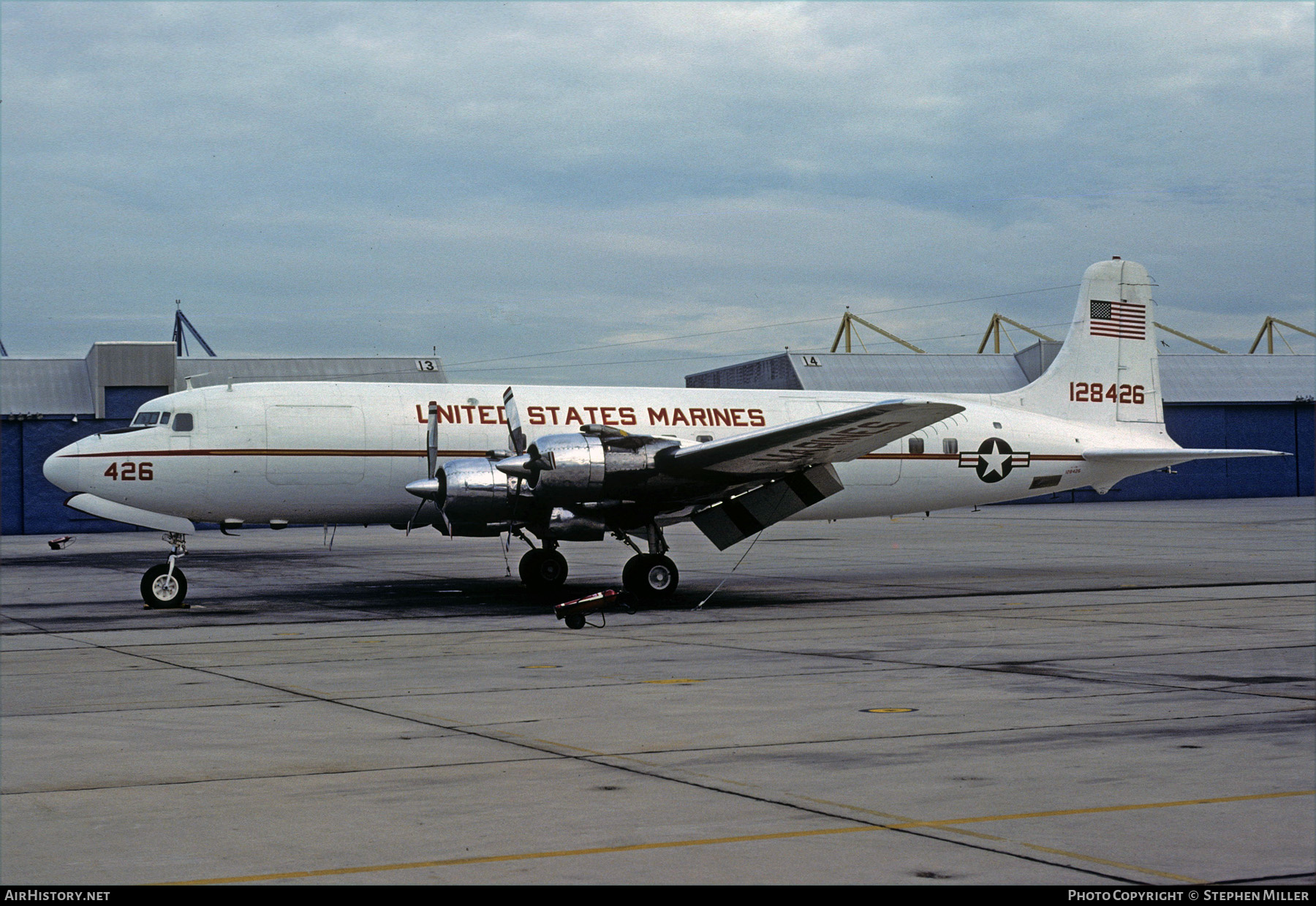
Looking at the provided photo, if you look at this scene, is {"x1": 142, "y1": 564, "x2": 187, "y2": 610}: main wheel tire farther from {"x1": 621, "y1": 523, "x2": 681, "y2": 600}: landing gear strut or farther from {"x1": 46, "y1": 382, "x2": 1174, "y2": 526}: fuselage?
{"x1": 621, "y1": 523, "x2": 681, "y2": 600}: landing gear strut

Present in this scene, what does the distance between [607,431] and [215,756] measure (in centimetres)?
1171

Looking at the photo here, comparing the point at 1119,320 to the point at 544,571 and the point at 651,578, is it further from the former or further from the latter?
the point at 544,571

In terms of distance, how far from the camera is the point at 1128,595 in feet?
70.1

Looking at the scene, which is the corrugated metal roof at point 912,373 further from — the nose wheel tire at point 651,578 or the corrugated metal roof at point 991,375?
the nose wheel tire at point 651,578

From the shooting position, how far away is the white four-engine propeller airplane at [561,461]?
66.5 feet

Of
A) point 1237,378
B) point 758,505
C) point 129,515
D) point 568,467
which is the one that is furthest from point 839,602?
point 1237,378

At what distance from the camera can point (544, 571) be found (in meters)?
23.5

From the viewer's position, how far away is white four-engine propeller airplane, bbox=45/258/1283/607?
798 inches

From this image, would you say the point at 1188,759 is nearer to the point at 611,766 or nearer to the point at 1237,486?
the point at 611,766

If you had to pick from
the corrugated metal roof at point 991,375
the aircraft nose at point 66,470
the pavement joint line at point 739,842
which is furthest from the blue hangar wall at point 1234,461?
the pavement joint line at point 739,842

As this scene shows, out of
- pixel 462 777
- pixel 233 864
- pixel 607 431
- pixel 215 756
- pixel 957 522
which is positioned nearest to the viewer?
pixel 233 864

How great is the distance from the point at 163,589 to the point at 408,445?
15.7 feet

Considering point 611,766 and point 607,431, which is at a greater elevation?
point 607,431
